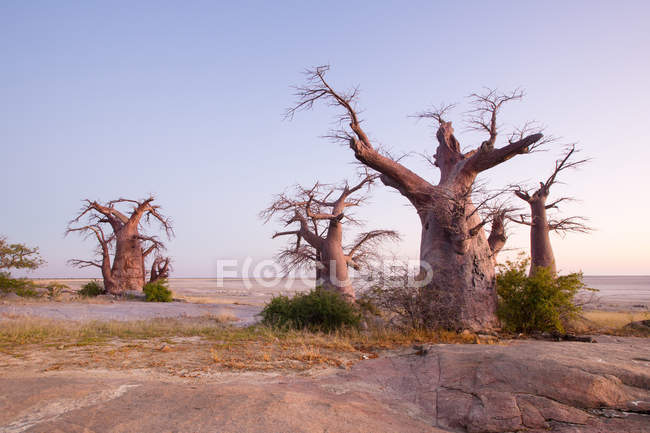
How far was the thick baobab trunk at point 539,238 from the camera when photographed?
1189 centimetres

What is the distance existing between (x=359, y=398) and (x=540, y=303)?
20.9 ft

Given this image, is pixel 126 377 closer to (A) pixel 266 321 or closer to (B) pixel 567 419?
(B) pixel 567 419

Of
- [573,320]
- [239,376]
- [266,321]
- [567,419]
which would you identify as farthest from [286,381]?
[573,320]

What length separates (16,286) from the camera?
18.2m

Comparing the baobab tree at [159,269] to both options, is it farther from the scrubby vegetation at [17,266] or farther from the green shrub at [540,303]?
the green shrub at [540,303]

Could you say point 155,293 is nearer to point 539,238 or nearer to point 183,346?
point 183,346

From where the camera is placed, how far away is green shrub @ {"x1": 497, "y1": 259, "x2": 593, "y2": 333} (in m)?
8.60

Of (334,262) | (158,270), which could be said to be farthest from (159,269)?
(334,262)

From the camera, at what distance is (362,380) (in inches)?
176

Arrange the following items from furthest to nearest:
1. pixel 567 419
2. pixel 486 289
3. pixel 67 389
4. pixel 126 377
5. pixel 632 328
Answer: pixel 632 328
pixel 486 289
pixel 126 377
pixel 67 389
pixel 567 419

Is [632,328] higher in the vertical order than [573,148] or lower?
lower

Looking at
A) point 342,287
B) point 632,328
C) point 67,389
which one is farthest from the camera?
point 342,287

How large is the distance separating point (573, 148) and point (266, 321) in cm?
804

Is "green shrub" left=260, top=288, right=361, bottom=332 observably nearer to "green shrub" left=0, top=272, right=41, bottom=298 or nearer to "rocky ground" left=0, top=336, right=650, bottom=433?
"rocky ground" left=0, top=336, right=650, bottom=433
